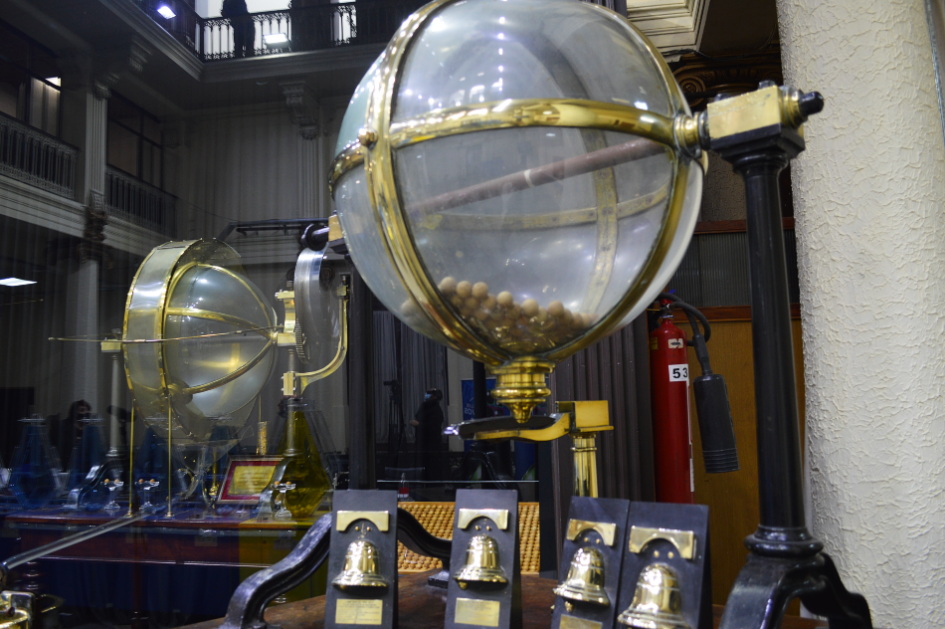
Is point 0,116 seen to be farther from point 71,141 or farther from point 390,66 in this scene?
point 390,66

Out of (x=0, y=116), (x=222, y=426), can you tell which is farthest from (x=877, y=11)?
(x=0, y=116)

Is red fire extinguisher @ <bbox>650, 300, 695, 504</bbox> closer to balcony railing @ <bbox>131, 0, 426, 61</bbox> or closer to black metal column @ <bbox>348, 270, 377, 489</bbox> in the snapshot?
black metal column @ <bbox>348, 270, 377, 489</bbox>

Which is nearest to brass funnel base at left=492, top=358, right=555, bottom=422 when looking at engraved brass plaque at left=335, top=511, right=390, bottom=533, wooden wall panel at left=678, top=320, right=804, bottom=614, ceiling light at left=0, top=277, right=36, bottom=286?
engraved brass plaque at left=335, top=511, right=390, bottom=533

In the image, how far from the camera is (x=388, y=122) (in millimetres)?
441

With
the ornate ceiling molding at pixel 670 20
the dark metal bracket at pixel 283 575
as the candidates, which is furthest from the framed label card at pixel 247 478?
the ornate ceiling molding at pixel 670 20

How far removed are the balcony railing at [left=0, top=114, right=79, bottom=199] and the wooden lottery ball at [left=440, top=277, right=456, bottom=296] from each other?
11.1ft

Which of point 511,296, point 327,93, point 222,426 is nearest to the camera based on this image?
point 511,296

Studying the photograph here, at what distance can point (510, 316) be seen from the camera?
439 millimetres

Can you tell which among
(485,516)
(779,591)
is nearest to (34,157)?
(485,516)

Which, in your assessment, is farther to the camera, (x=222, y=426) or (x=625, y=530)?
(x=222, y=426)

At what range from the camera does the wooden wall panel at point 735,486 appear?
1691 millimetres

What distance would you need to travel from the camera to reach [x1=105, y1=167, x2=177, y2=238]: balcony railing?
3424 millimetres

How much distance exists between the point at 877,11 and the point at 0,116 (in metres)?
3.46

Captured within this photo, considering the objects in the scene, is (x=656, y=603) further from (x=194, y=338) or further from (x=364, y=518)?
(x=194, y=338)
